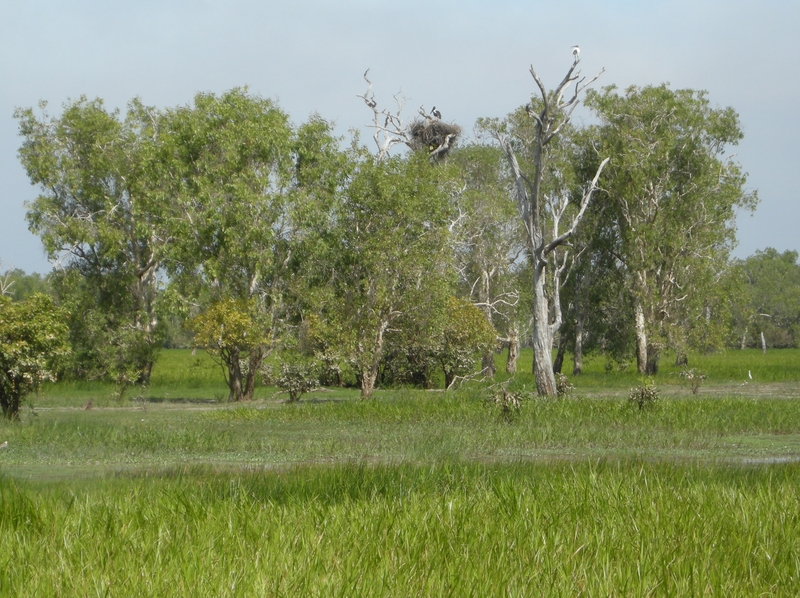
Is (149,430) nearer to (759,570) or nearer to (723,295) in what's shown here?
(759,570)

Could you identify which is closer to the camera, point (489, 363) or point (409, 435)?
point (409, 435)

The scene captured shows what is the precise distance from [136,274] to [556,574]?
30.3 metres

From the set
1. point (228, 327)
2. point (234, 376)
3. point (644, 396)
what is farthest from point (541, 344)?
point (234, 376)

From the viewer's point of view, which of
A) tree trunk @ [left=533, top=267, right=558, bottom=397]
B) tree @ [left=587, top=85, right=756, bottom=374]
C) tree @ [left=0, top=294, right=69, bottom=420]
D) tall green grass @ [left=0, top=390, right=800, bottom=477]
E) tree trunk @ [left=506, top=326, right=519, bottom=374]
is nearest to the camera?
tall green grass @ [left=0, top=390, right=800, bottom=477]

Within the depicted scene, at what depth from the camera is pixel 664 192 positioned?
122ft

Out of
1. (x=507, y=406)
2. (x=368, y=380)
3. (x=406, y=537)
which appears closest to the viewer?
(x=406, y=537)

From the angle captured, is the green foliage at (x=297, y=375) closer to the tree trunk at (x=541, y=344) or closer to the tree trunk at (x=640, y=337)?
the tree trunk at (x=541, y=344)

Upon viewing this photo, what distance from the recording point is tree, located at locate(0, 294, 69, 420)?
14.9m

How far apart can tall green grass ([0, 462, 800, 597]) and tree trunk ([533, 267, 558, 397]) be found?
46.4 ft

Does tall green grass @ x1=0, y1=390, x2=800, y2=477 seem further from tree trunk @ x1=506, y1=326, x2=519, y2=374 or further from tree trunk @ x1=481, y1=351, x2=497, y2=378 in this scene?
tree trunk @ x1=506, y1=326, x2=519, y2=374

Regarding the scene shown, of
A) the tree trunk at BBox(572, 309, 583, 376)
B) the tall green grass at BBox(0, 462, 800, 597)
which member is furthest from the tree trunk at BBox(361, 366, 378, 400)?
the tall green grass at BBox(0, 462, 800, 597)

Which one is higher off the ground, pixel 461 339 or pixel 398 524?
pixel 461 339

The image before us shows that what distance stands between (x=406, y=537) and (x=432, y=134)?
1261 inches

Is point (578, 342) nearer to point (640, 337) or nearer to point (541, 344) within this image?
point (640, 337)
